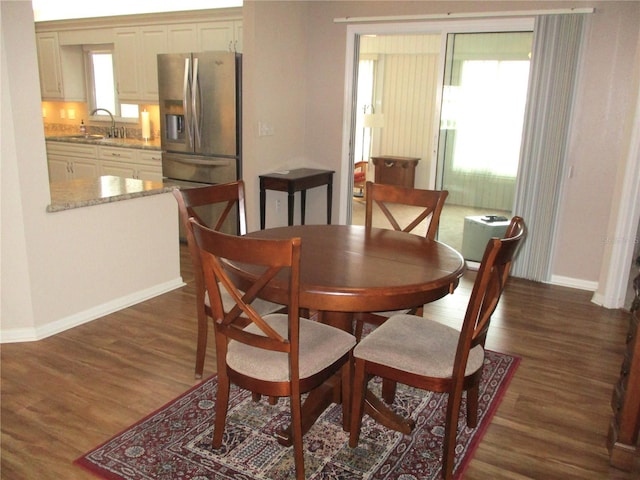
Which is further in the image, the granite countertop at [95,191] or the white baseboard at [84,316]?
the granite countertop at [95,191]

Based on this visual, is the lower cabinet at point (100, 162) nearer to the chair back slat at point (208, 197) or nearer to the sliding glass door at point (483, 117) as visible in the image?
the chair back slat at point (208, 197)

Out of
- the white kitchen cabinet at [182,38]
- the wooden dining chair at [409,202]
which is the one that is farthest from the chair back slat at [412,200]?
the white kitchen cabinet at [182,38]

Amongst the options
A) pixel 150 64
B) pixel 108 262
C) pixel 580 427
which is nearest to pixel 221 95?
pixel 150 64

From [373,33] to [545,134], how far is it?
183cm

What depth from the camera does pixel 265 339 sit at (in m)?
1.93

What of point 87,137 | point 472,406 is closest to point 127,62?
point 87,137

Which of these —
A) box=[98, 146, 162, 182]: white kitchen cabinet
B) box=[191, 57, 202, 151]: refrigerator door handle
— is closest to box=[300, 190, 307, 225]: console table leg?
box=[191, 57, 202, 151]: refrigerator door handle

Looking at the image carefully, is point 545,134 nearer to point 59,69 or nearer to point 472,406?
point 472,406

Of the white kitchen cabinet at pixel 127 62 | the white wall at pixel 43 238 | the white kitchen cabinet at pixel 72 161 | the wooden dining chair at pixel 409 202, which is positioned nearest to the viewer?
the white wall at pixel 43 238

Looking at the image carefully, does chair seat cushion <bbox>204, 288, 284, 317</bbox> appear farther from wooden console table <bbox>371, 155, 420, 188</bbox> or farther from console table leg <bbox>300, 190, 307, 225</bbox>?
wooden console table <bbox>371, 155, 420, 188</bbox>

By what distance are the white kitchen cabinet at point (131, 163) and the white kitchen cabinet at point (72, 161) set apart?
0.15 metres

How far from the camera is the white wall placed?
111 inches

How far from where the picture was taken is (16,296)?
3.07 metres

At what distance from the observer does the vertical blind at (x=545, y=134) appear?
4117 millimetres
